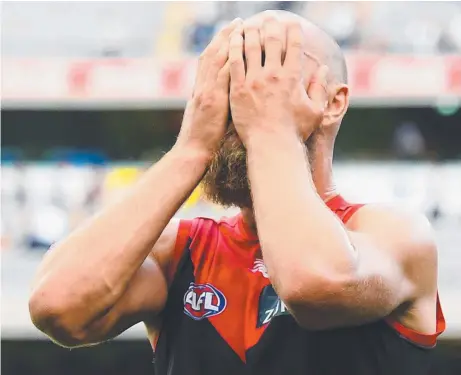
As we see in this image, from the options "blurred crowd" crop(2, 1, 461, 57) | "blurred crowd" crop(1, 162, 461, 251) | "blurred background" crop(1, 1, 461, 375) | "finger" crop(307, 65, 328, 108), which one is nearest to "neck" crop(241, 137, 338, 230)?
"finger" crop(307, 65, 328, 108)

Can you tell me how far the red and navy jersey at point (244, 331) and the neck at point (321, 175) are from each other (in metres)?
0.02

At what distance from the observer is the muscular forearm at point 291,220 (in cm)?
146

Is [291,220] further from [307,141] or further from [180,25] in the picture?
[180,25]

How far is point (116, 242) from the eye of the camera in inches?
63.8

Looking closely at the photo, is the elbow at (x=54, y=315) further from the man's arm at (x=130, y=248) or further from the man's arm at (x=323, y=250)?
the man's arm at (x=323, y=250)

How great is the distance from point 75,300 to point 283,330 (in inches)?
15.9

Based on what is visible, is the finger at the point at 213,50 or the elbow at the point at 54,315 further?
the finger at the point at 213,50

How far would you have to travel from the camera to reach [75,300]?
1.59 meters

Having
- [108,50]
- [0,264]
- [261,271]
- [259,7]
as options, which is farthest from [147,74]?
[261,271]

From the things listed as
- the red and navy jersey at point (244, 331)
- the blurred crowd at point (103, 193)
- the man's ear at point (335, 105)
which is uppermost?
the man's ear at point (335, 105)

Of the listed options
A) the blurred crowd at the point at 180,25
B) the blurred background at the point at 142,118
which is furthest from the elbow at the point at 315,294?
the blurred crowd at the point at 180,25

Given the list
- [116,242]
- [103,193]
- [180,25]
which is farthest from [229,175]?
[180,25]

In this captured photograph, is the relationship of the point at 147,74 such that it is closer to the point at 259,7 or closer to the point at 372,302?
the point at 259,7

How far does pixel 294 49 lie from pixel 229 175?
0.91 ft
